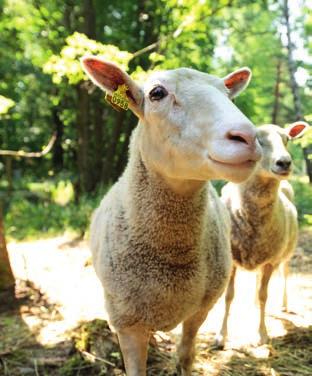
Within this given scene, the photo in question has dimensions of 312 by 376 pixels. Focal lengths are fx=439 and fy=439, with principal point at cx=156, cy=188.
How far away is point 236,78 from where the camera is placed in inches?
127

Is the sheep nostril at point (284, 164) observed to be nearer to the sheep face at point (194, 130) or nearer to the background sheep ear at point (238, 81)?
the background sheep ear at point (238, 81)

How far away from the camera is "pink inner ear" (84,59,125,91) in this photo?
8.15 feet

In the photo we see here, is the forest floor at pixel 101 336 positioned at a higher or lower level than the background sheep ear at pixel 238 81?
lower

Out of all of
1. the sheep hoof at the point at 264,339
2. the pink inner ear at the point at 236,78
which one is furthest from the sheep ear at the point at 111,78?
the sheep hoof at the point at 264,339

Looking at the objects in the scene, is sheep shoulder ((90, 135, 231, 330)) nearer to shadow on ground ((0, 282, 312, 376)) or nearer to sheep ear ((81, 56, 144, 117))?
sheep ear ((81, 56, 144, 117))

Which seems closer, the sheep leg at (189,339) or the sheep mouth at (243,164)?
the sheep mouth at (243,164)

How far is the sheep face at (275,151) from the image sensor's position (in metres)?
3.57

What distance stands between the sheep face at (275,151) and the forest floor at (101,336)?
1555 millimetres

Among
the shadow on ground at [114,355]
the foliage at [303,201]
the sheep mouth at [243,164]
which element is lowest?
the shadow on ground at [114,355]

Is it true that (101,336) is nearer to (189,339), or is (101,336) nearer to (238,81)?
(189,339)

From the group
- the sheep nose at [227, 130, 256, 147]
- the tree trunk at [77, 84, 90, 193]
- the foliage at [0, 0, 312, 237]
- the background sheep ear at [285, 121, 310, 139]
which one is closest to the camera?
the sheep nose at [227, 130, 256, 147]

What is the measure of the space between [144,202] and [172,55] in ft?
21.3

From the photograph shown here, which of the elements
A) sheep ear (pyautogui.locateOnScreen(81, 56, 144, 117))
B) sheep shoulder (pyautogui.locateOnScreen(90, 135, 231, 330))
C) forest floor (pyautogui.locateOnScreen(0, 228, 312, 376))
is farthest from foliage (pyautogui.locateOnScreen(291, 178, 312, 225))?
sheep ear (pyautogui.locateOnScreen(81, 56, 144, 117))

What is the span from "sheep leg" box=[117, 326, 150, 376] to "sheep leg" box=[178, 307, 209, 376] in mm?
377
